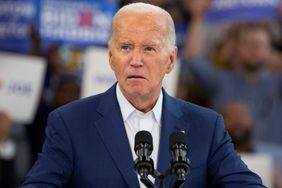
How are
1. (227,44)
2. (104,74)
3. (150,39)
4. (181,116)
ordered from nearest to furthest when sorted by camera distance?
(150,39), (181,116), (104,74), (227,44)

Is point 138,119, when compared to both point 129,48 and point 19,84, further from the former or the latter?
point 19,84

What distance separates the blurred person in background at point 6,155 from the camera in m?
6.11

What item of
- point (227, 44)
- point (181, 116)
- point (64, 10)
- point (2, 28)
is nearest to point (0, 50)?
point (2, 28)

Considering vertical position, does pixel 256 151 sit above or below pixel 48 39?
below

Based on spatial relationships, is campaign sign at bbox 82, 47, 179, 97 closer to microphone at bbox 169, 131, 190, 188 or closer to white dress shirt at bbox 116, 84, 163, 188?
white dress shirt at bbox 116, 84, 163, 188

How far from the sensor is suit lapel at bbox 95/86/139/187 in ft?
9.71

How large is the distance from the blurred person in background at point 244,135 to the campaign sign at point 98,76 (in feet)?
1.69

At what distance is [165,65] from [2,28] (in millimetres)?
3647

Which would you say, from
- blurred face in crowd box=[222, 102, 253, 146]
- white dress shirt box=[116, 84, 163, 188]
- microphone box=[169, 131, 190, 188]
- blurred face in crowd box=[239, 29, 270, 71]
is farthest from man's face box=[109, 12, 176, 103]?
blurred face in crowd box=[239, 29, 270, 71]

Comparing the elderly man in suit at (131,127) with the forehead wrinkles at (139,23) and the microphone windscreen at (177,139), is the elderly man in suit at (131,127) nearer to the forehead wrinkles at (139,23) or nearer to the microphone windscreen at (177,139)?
the forehead wrinkles at (139,23)

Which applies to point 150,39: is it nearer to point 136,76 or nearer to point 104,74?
point 136,76

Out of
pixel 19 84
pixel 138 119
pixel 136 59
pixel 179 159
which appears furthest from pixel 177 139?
pixel 19 84

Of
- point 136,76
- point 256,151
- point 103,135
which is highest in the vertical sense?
point 136,76

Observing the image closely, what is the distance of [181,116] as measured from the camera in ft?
10.3
